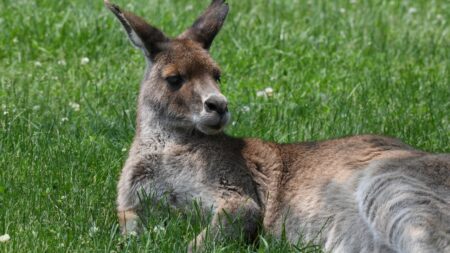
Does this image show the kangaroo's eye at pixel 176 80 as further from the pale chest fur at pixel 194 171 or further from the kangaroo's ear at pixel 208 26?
the kangaroo's ear at pixel 208 26

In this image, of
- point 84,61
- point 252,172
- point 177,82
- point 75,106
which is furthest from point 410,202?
point 84,61

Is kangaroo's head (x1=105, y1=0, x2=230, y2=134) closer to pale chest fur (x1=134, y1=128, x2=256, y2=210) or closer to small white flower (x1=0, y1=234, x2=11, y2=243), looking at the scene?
pale chest fur (x1=134, y1=128, x2=256, y2=210)

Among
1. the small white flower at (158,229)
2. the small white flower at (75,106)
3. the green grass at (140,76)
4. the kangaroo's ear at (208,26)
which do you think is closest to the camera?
the small white flower at (158,229)

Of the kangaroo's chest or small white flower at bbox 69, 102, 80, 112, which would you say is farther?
small white flower at bbox 69, 102, 80, 112

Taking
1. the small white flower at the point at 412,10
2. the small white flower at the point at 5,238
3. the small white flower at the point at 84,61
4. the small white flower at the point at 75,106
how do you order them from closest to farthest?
1. the small white flower at the point at 5,238
2. the small white flower at the point at 75,106
3. the small white flower at the point at 84,61
4. the small white flower at the point at 412,10

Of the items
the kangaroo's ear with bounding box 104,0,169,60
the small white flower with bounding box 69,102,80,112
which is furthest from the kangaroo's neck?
the small white flower with bounding box 69,102,80,112

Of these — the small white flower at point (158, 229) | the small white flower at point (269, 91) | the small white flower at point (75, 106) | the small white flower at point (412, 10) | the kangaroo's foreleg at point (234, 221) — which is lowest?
the small white flower at point (158, 229)

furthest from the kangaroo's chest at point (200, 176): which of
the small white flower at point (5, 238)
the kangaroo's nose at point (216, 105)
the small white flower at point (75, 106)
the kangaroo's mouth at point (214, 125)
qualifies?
the small white flower at point (75, 106)

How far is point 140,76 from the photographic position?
10266 mm

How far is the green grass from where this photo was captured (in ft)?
23.9

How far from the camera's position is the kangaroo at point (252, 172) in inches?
272

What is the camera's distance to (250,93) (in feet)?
33.1

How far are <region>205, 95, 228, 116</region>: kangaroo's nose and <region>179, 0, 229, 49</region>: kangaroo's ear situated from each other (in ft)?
2.67

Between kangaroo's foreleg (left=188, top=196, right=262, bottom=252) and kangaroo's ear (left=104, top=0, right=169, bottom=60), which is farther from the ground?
kangaroo's ear (left=104, top=0, right=169, bottom=60)
